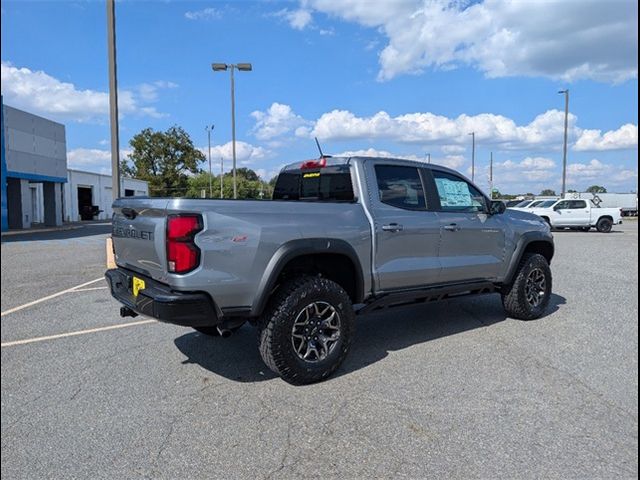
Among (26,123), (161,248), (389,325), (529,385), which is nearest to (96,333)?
(161,248)

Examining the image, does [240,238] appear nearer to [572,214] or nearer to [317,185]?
[317,185]

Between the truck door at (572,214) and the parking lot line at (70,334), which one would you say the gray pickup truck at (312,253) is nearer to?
the parking lot line at (70,334)

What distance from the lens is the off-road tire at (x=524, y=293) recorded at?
19.4 feet

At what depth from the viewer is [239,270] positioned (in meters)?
3.61

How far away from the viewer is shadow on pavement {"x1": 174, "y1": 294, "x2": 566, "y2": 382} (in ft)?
14.3

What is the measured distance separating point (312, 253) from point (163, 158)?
72953mm

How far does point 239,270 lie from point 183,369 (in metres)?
1.30

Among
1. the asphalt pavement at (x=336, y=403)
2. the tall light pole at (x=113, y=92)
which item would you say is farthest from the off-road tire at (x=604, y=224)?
the tall light pole at (x=113, y=92)

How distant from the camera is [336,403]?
361cm

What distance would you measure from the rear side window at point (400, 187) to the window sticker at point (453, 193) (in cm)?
33

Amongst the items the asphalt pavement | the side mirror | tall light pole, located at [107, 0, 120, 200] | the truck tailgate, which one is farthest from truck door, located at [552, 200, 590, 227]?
the truck tailgate

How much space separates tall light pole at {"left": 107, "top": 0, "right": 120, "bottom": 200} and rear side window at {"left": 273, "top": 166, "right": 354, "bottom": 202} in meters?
4.71

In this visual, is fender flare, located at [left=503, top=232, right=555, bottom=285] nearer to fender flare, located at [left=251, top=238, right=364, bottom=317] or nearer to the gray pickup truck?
the gray pickup truck

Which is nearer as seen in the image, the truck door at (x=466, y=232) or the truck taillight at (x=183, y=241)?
the truck taillight at (x=183, y=241)
